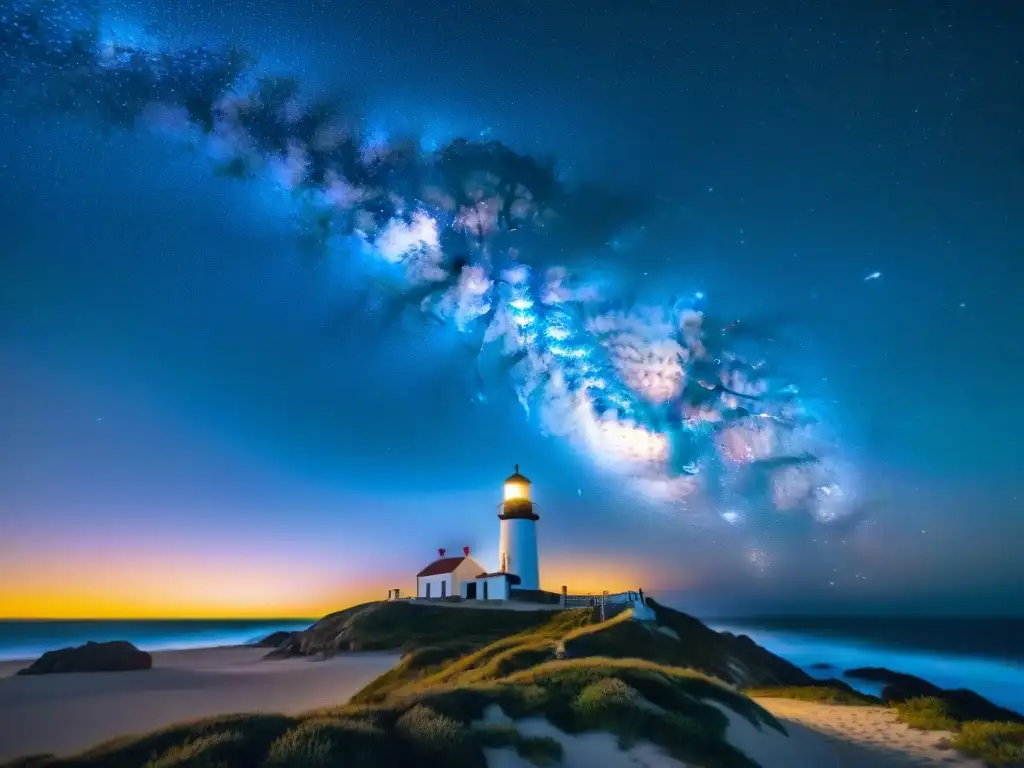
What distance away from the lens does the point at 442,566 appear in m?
54.0

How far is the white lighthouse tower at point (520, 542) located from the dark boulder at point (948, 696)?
24.6 meters

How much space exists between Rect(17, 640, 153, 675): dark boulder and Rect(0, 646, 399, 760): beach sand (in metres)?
1.28

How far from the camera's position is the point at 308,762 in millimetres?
8109

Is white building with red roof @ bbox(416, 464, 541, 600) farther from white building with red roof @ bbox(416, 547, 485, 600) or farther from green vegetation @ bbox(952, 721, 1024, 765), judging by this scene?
green vegetation @ bbox(952, 721, 1024, 765)

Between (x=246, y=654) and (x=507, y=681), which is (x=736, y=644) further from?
(x=246, y=654)

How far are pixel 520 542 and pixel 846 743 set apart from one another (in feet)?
113

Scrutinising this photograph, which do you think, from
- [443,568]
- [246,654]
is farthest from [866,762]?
[246,654]

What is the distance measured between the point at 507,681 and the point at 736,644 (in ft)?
98.7

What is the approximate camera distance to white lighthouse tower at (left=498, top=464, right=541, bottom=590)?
162 ft

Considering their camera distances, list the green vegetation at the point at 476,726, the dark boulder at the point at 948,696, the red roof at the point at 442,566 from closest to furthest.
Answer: the green vegetation at the point at 476,726, the dark boulder at the point at 948,696, the red roof at the point at 442,566

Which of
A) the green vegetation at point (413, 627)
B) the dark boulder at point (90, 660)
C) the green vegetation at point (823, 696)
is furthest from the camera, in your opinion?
the green vegetation at point (413, 627)

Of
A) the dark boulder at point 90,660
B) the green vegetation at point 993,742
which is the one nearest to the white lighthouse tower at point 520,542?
the dark boulder at point 90,660

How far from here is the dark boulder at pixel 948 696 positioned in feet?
74.3

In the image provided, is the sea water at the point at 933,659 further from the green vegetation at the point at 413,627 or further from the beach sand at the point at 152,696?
the beach sand at the point at 152,696
